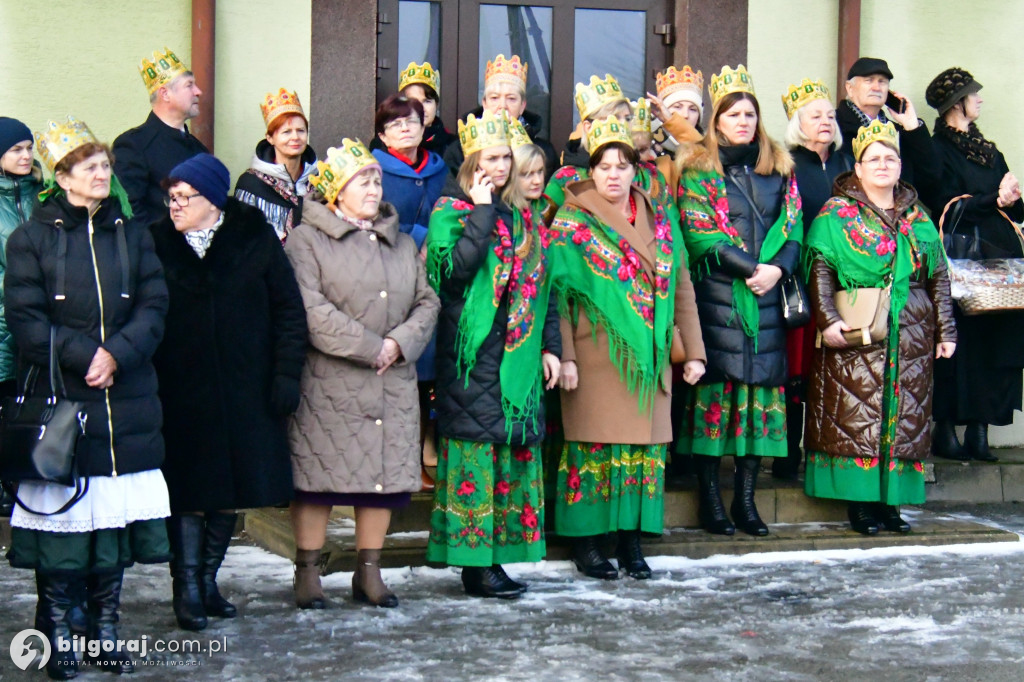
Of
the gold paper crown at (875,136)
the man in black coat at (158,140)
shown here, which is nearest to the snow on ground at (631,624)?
A: the man in black coat at (158,140)

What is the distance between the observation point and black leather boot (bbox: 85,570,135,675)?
470cm

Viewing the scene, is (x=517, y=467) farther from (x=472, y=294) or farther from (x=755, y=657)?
(x=755, y=657)

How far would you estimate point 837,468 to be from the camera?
22.5 feet

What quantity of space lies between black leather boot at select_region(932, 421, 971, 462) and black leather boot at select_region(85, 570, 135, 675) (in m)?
4.89

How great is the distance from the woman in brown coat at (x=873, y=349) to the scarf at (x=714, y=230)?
332 millimetres

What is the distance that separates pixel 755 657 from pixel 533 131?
3009 mm

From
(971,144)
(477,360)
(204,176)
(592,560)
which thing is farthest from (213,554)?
(971,144)

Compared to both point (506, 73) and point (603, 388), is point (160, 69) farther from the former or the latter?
point (603, 388)

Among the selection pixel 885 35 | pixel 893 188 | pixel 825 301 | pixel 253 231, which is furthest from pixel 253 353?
pixel 885 35

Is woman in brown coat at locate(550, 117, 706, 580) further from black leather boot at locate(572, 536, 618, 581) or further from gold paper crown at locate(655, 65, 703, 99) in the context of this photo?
gold paper crown at locate(655, 65, 703, 99)

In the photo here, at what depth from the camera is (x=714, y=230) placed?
6.55 meters

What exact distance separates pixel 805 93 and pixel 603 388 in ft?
6.38

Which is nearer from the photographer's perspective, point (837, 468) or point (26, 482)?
point (26, 482)

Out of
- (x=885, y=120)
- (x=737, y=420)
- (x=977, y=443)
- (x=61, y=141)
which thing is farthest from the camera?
(x=977, y=443)
